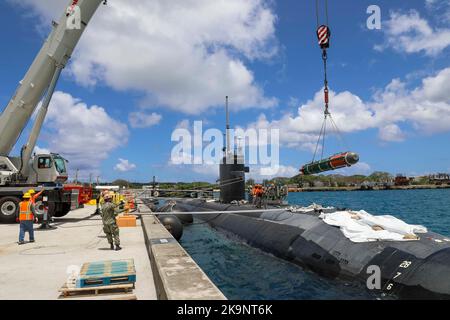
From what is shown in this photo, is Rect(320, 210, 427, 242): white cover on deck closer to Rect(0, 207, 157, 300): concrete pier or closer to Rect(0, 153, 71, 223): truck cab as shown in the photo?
Rect(0, 207, 157, 300): concrete pier

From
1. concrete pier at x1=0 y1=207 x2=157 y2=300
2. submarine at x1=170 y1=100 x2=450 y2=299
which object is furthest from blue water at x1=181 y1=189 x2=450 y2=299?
concrete pier at x1=0 y1=207 x2=157 y2=300

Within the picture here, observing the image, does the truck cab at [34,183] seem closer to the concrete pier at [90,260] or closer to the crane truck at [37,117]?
the crane truck at [37,117]

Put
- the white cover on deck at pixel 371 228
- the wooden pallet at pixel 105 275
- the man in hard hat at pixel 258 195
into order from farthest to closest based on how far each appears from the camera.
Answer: the man in hard hat at pixel 258 195 → the white cover on deck at pixel 371 228 → the wooden pallet at pixel 105 275

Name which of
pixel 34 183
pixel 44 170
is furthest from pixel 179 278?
pixel 34 183

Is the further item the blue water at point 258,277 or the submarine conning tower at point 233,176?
the submarine conning tower at point 233,176

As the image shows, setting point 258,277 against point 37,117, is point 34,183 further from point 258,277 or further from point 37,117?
point 258,277

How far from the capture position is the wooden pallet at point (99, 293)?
8.09 metres

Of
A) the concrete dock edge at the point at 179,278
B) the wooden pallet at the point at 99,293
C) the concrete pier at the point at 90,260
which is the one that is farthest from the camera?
the wooden pallet at the point at 99,293

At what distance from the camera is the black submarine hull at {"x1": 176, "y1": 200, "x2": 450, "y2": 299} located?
9.49m

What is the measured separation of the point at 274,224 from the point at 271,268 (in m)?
3.84

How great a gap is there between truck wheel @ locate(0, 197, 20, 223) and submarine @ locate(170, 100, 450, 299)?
13448 mm

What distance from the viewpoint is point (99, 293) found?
829 cm

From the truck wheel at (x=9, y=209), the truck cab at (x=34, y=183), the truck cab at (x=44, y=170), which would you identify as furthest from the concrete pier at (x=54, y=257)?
the truck cab at (x=44, y=170)

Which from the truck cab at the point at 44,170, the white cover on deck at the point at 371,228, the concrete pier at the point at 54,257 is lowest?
the concrete pier at the point at 54,257
